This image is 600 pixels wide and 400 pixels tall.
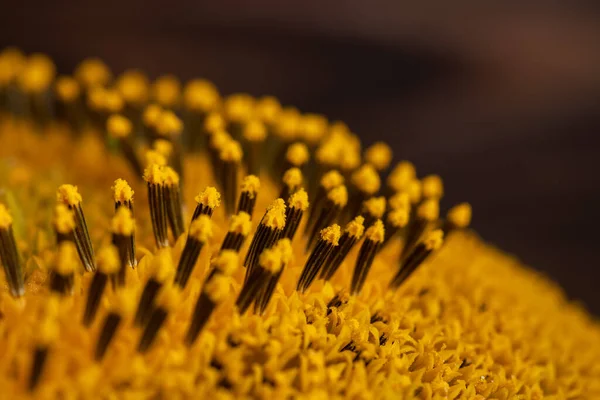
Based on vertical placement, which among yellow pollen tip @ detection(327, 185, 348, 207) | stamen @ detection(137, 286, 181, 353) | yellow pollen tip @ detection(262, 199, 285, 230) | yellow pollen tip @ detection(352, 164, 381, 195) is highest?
yellow pollen tip @ detection(352, 164, 381, 195)

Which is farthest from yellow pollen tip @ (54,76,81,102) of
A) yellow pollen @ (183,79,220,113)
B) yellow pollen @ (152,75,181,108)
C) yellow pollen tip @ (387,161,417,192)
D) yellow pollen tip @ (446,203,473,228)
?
yellow pollen tip @ (446,203,473,228)

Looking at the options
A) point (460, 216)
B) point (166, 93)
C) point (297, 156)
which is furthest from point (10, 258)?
point (166, 93)

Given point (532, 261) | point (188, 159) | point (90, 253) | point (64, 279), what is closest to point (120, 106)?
point (188, 159)

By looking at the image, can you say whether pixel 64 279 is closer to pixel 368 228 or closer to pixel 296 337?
pixel 296 337

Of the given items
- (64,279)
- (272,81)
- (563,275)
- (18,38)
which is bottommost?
(64,279)

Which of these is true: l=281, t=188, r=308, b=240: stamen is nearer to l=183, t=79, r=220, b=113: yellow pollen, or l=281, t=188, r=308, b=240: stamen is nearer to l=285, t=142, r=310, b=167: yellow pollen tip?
l=285, t=142, r=310, b=167: yellow pollen tip

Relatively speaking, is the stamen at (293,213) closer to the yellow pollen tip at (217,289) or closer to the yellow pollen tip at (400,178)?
the yellow pollen tip at (217,289)

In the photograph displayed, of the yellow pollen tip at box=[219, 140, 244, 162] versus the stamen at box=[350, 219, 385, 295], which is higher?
the yellow pollen tip at box=[219, 140, 244, 162]
